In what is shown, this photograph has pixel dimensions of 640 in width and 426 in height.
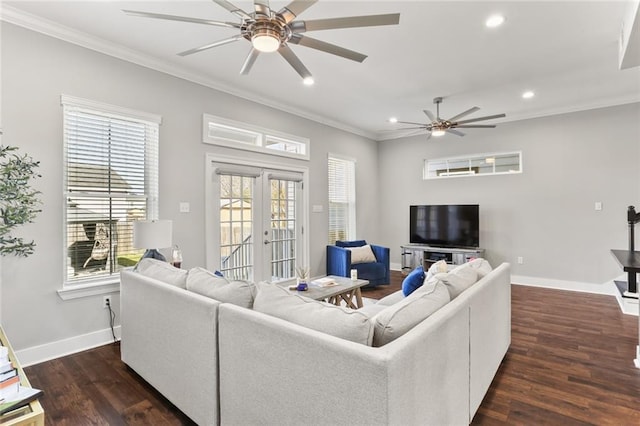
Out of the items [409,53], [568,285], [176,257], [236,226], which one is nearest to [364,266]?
[236,226]

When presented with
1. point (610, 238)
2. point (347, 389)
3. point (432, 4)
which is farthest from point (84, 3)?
point (610, 238)

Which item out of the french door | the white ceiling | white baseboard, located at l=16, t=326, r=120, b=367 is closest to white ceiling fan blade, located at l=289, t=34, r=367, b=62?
the white ceiling

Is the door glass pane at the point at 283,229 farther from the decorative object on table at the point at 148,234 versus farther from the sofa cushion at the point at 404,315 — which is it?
the sofa cushion at the point at 404,315

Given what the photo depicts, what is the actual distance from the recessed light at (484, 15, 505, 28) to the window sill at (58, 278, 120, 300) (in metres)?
4.40

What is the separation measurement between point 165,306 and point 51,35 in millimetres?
2795

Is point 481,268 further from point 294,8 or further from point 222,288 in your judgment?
point 294,8

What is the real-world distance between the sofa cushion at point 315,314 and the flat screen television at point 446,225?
499 cm

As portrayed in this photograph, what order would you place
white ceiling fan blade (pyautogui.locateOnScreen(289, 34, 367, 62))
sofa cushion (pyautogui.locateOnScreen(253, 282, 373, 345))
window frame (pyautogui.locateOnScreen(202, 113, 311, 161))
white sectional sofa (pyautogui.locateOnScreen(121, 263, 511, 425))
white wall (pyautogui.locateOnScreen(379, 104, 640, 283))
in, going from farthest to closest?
1. white wall (pyautogui.locateOnScreen(379, 104, 640, 283))
2. window frame (pyautogui.locateOnScreen(202, 113, 311, 161))
3. white ceiling fan blade (pyautogui.locateOnScreen(289, 34, 367, 62))
4. sofa cushion (pyautogui.locateOnScreen(253, 282, 373, 345))
5. white sectional sofa (pyautogui.locateOnScreen(121, 263, 511, 425))

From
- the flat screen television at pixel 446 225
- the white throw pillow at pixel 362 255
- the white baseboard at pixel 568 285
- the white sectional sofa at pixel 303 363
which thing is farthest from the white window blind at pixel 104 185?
the white baseboard at pixel 568 285

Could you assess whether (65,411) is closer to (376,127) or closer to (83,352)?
(83,352)

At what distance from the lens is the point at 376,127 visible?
6.62m

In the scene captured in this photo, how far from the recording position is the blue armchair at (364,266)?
529 centimetres

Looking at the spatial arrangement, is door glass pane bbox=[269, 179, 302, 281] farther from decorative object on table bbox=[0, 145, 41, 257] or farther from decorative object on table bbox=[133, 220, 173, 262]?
decorative object on table bbox=[0, 145, 41, 257]

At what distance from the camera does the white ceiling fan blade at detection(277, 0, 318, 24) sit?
1.85 meters
